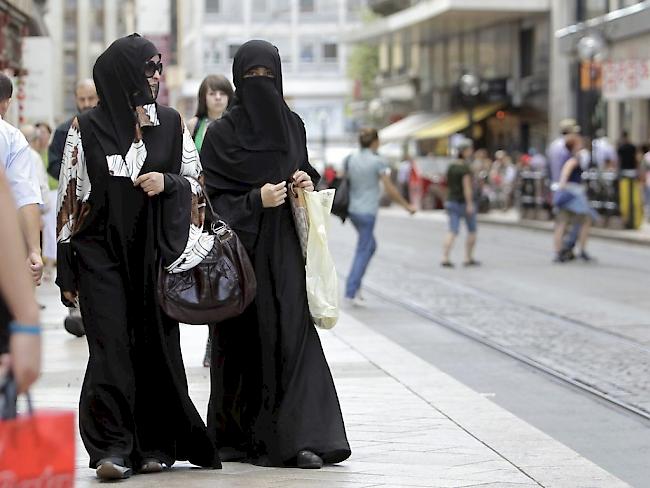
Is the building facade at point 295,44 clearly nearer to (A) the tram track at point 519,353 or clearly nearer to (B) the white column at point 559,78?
(B) the white column at point 559,78

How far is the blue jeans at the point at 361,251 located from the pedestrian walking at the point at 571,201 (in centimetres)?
664

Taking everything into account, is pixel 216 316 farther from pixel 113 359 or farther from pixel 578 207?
pixel 578 207

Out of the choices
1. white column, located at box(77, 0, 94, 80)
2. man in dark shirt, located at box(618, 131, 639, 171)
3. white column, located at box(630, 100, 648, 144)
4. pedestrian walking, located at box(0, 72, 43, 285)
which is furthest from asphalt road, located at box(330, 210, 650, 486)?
white column, located at box(77, 0, 94, 80)

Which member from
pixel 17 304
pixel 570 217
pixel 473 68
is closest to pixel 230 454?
pixel 17 304

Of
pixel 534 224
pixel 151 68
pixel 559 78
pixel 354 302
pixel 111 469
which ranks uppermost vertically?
pixel 559 78

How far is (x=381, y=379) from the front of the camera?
996cm

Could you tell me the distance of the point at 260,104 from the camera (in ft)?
23.6

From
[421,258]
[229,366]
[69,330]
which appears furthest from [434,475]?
[421,258]

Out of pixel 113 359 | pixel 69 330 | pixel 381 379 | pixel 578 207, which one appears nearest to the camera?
pixel 113 359

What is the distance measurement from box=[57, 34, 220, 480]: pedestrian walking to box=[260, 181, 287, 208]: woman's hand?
1.35ft

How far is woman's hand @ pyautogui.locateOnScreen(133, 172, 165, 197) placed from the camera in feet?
21.7

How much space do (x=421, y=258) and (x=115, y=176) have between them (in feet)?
58.8

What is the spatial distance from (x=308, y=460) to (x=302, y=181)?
4.02ft

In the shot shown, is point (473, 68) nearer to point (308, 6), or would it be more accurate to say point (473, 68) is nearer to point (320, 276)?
point (308, 6)
